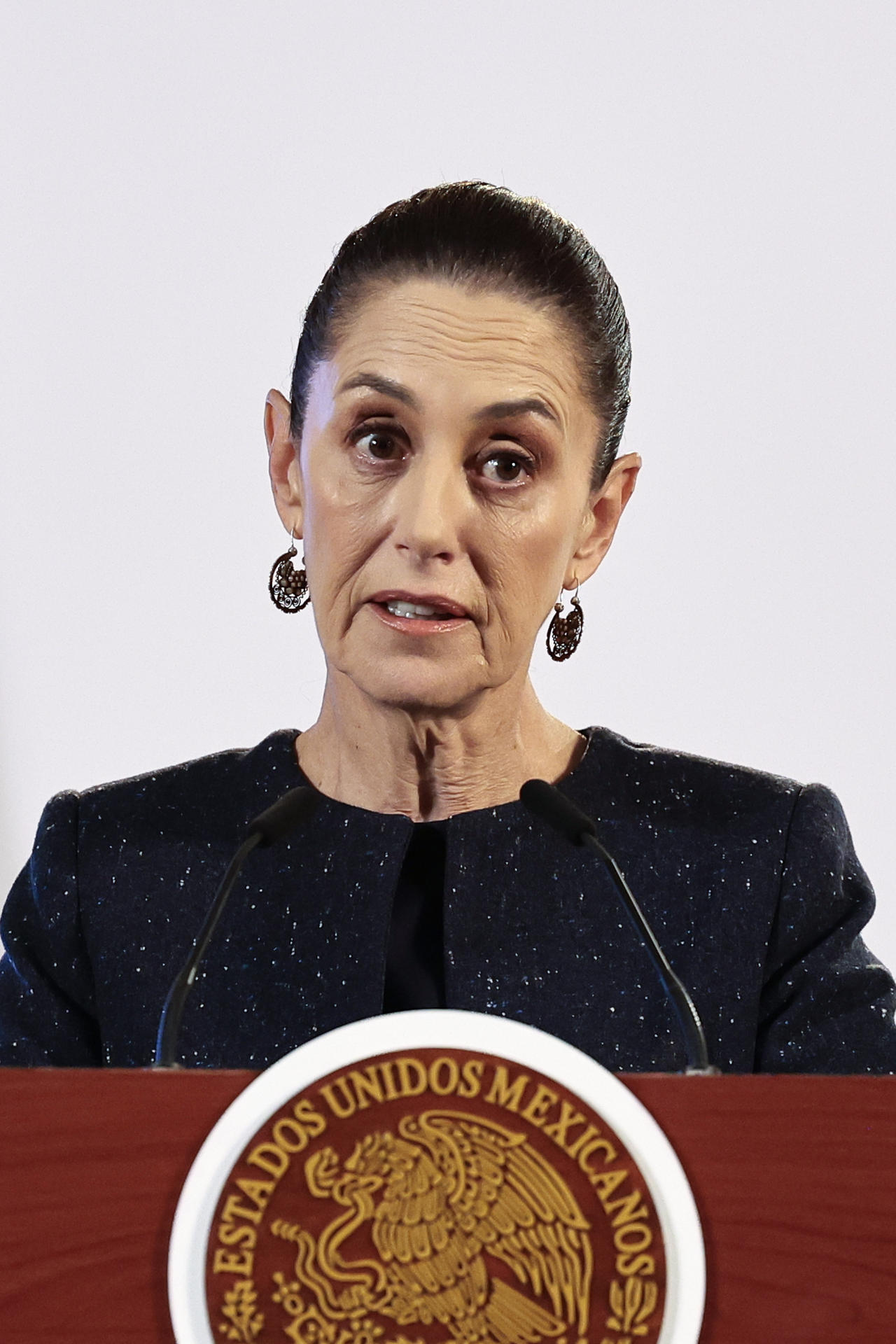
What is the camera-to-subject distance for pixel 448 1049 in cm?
64

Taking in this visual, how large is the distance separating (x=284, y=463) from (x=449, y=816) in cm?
36

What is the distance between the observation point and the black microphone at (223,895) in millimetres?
816

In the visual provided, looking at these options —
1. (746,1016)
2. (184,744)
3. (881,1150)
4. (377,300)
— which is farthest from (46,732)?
(881,1150)

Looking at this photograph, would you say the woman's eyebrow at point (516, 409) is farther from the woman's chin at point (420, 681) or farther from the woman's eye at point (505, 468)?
the woman's chin at point (420, 681)

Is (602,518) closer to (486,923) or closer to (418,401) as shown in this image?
(418,401)

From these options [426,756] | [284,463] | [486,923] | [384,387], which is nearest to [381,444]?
[384,387]

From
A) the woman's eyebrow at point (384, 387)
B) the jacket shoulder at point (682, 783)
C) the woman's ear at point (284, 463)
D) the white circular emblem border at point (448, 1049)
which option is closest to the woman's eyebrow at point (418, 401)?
the woman's eyebrow at point (384, 387)

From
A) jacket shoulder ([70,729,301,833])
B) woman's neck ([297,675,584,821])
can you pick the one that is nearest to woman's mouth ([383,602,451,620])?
woman's neck ([297,675,584,821])

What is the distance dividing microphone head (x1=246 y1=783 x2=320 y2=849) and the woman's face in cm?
31

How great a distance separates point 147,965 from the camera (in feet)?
4.23

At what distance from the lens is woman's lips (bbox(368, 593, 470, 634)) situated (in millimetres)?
1243

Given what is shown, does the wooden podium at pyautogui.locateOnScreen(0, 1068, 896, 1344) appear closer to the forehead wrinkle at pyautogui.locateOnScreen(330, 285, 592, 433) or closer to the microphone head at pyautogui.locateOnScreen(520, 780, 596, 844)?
the microphone head at pyautogui.locateOnScreen(520, 780, 596, 844)

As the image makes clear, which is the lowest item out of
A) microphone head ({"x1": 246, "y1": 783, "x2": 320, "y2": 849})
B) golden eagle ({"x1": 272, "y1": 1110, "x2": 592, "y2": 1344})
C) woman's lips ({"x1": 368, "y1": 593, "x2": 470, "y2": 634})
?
golden eagle ({"x1": 272, "y1": 1110, "x2": 592, "y2": 1344})

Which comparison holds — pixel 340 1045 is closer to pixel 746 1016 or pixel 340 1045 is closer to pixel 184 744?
pixel 746 1016
